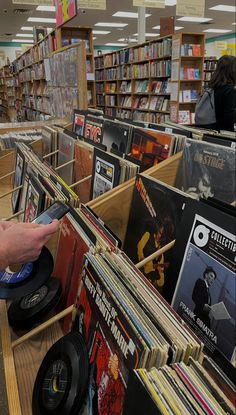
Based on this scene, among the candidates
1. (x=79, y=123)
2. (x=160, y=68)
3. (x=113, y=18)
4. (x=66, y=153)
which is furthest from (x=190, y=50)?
(x=113, y=18)

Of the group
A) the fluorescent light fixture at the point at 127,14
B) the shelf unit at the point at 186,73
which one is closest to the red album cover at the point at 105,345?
the shelf unit at the point at 186,73

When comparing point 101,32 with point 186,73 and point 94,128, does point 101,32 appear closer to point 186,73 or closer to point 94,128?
point 186,73

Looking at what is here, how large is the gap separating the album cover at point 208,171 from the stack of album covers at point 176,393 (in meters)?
0.69

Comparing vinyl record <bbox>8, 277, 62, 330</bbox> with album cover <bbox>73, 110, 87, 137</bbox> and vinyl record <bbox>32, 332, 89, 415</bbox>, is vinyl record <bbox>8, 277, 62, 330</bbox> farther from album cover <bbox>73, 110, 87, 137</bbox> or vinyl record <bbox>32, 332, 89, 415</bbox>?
album cover <bbox>73, 110, 87, 137</bbox>

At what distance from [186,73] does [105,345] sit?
201 inches

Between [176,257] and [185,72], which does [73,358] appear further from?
[185,72]

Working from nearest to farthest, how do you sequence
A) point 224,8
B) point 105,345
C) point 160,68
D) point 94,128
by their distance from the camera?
point 105,345 → point 94,128 → point 160,68 → point 224,8

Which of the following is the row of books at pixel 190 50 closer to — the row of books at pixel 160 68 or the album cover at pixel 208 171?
the row of books at pixel 160 68

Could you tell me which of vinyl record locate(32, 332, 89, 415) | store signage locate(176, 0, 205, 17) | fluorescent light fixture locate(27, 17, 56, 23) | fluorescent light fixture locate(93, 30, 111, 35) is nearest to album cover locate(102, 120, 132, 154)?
vinyl record locate(32, 332, 89, 415)

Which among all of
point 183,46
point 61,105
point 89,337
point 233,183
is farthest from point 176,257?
point 183,46

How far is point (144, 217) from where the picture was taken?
1.15 meters

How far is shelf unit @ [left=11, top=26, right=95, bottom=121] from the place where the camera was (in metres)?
4.01

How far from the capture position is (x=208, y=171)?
1.20 meters

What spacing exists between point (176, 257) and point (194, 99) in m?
4.95
